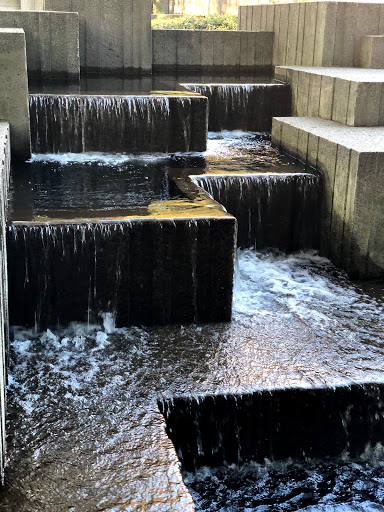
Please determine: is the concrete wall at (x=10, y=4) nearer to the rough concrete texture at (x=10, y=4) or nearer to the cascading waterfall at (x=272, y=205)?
the rough concrete texture at (x=10, y=4)

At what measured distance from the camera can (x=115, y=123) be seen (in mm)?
8273

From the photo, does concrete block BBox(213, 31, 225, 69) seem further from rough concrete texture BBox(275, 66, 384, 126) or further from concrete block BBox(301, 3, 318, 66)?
rough concrete texture BBox(275, 66, 384, 126)

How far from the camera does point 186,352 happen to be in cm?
488

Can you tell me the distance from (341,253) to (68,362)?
Answer: 3147 millimetres

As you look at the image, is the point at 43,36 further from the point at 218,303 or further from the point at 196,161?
the point at 218,303

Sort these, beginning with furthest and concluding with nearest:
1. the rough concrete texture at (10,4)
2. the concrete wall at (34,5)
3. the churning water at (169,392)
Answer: the rough concrete texture at (10,4)
the concrete wall at (34,5)
the churning water at (169,392)

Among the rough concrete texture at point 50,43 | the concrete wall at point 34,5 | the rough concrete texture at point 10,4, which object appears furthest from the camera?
the rough concrete texture at point 10,4

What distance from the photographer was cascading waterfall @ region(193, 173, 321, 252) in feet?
22.7

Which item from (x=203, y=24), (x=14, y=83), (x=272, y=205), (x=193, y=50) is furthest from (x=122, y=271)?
(x=203, y=24)

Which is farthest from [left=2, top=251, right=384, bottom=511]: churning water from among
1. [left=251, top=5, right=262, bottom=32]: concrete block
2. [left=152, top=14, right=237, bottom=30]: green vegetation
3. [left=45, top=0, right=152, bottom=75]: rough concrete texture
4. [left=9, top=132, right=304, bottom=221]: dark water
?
[left=152, top=14, right=237, bottom=30]: green vegetation

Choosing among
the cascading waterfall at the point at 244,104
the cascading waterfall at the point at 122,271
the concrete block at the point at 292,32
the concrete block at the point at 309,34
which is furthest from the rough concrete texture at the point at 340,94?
the cascading waterfall at the point at 122,271

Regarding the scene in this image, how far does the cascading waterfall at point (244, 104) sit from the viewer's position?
9930mm

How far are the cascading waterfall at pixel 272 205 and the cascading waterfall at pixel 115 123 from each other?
1.72 m

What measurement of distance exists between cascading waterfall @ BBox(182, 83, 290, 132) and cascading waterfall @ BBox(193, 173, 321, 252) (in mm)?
3223
